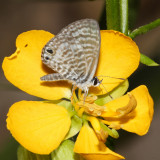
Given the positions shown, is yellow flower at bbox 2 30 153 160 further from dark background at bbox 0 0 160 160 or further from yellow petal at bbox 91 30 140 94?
dark background at bbox 0 0 160 160

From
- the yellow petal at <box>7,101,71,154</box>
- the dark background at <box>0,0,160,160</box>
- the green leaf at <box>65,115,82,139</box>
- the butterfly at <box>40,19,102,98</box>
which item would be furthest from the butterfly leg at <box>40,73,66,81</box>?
the dark background at <box>0,0,160,160</box>

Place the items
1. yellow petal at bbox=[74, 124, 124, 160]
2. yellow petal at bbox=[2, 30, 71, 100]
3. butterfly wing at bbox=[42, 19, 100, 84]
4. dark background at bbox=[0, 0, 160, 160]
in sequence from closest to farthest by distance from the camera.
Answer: yellow petal at bbox=[74, 124, 124, 160] → butterfly wing at bbox=[42, 19, 100, 84] → yellow petal at bbox=[2, 30, 71, 100] → dark background at bbox=[0, 0, 160, 160]

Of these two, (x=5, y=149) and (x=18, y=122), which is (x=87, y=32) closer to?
(x=18, y=122)

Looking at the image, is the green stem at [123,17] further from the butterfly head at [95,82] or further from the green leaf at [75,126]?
the green leaf at [75,126]

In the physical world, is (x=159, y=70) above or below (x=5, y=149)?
above

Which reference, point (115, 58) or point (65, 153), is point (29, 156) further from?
point (115, 58)

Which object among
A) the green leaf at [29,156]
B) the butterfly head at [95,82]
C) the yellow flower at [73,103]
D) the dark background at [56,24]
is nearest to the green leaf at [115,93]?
the yellow flower at [73,103]

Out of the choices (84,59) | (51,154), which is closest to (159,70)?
(84,59)
